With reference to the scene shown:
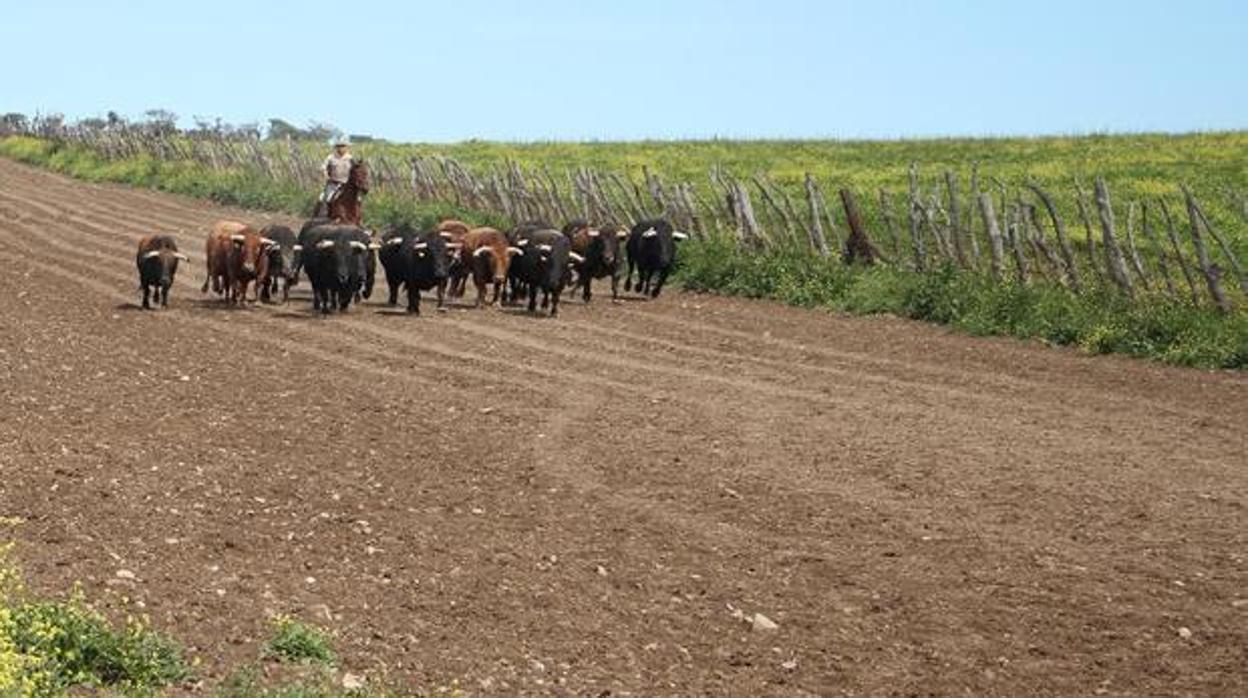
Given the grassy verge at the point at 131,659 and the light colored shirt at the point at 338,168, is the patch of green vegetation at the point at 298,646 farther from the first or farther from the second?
the light colored shirt at the point at 338,168

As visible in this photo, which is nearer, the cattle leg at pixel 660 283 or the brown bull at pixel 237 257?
the brown bull at pixel 237 257

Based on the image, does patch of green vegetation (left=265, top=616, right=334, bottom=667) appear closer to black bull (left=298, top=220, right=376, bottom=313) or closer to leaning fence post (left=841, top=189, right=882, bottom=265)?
black bull (left=298, top=220, right=376, bottom=313)

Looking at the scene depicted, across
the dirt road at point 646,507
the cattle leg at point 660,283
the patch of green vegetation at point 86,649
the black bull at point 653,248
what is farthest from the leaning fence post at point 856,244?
the patch of green vegetation at point 86,649

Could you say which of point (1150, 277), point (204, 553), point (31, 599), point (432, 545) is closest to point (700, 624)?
point (432, 545)

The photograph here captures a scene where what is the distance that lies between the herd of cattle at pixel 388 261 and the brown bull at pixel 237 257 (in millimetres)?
12

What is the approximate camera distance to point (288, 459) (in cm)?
1110

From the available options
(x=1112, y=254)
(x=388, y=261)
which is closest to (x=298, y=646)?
(x=1112, y=254)

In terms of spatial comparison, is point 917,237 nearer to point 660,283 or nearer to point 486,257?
point 660,283

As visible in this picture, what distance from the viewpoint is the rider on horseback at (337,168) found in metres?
24.3

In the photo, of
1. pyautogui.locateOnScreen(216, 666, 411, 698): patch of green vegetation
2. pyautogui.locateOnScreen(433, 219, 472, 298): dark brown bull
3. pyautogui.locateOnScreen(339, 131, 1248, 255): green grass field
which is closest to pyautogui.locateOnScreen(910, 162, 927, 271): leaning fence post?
pyautogui.locateOnScreen(433, 219, 472, 298): dark brown bull

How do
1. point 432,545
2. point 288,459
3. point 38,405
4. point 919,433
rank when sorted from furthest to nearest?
point 919,433
point 38,405
point 288,459
point 432,545

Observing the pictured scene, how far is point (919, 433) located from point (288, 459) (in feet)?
15.6

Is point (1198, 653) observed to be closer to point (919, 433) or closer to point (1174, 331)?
point (919, 433)

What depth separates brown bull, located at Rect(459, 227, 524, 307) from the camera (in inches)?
875
